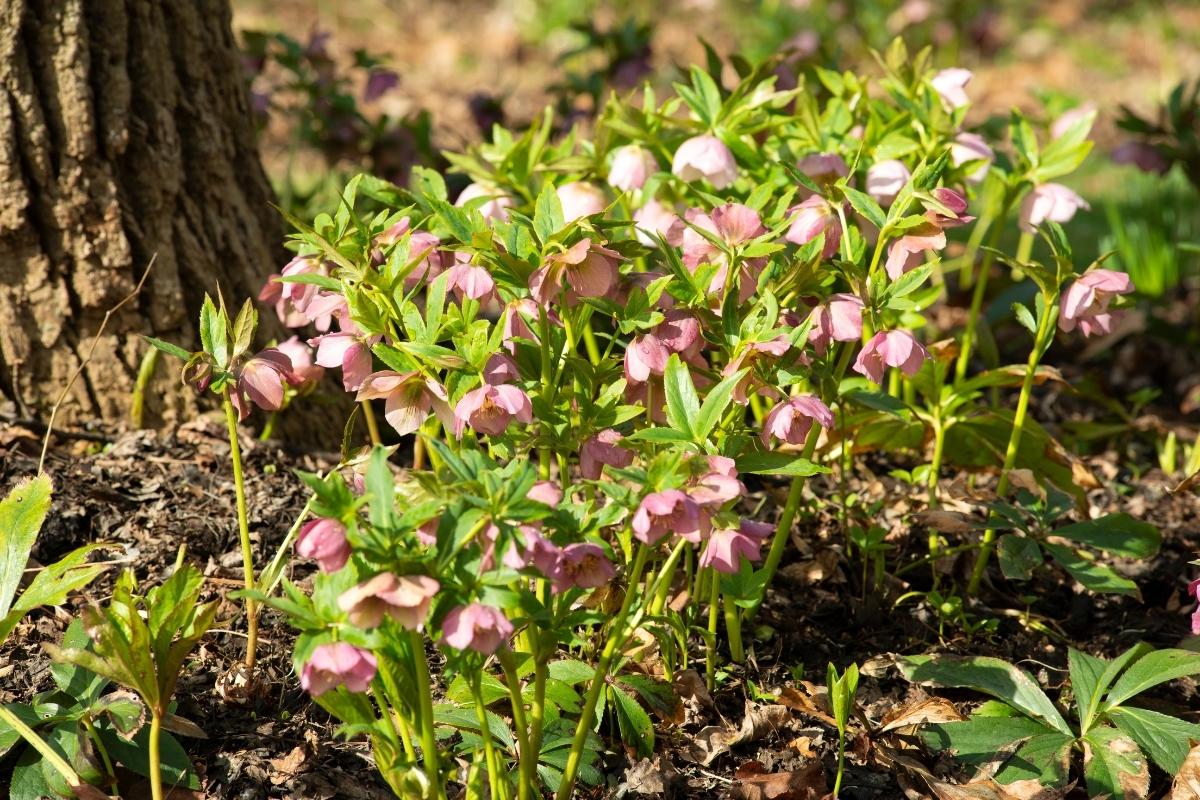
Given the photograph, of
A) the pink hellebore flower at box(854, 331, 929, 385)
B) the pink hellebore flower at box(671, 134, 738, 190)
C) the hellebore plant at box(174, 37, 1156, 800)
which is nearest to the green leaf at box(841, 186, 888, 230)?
the hellebore plant at box(174, 37, 1156, 800)

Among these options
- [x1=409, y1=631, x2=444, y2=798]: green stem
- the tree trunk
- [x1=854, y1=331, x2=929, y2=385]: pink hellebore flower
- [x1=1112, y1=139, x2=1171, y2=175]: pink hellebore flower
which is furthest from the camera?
[x1=1112, y1=139, x2=1171, y2=175]: pink hellebore flower

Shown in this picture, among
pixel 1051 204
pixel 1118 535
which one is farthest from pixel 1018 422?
pixel 1051 204

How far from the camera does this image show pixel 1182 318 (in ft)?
9.29

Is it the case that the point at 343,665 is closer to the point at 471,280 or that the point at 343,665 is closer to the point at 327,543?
the point at 327,543

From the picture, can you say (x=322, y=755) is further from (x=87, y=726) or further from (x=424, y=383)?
(x=424, y=383)

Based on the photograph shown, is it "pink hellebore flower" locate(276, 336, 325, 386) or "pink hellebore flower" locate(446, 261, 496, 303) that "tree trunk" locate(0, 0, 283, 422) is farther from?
"pink hellebore flower" locate(446, 261, 496, 303)

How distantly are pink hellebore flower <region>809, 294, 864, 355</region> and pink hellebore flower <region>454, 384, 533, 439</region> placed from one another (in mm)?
341

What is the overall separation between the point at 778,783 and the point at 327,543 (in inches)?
25.7

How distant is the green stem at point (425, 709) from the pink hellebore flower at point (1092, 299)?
874 millimetres

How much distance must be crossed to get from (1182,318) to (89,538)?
2.42m

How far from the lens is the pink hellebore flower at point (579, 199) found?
63.3 inches

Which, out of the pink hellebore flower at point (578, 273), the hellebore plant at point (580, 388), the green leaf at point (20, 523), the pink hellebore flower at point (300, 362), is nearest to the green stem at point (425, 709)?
the hellebore plant at point (580, 388)

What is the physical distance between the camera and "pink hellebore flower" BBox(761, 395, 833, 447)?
123 cm

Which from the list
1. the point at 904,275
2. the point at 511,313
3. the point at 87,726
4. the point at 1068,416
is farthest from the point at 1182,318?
the point at 87,726
